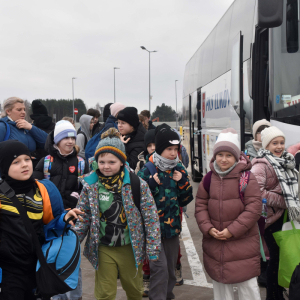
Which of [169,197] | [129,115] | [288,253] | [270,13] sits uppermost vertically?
[270,13]

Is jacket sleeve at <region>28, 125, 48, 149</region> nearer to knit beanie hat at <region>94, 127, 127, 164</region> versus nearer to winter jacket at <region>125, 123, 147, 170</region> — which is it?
winter jacket at <region>125, 123, 147, 170</region>

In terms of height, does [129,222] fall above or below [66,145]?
below

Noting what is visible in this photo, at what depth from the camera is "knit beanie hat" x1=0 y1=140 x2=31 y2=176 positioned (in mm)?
2773

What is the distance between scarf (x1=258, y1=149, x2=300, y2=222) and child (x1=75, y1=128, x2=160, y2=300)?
127 cm

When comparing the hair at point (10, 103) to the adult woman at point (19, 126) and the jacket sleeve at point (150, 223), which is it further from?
the jacket sleeve at point (150, 223)

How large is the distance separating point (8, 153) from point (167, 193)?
1.52m

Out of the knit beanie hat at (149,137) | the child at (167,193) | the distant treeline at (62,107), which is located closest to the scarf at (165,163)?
the child at (167,193)

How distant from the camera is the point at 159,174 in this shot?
363cm

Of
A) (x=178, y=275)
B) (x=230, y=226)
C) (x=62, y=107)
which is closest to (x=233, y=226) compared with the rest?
(x=230, y=226)

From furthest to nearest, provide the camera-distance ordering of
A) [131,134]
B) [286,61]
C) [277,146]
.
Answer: [286,61]
[131,134]
[277,146]

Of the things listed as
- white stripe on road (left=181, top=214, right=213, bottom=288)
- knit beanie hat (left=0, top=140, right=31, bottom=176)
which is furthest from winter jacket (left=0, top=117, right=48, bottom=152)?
white stripe on road (left=181, top=214, right=213, bottom=288)

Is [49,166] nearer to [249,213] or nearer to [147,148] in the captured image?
[147,148]

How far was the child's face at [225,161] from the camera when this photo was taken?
11.2 feet

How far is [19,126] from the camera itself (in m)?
4.39
